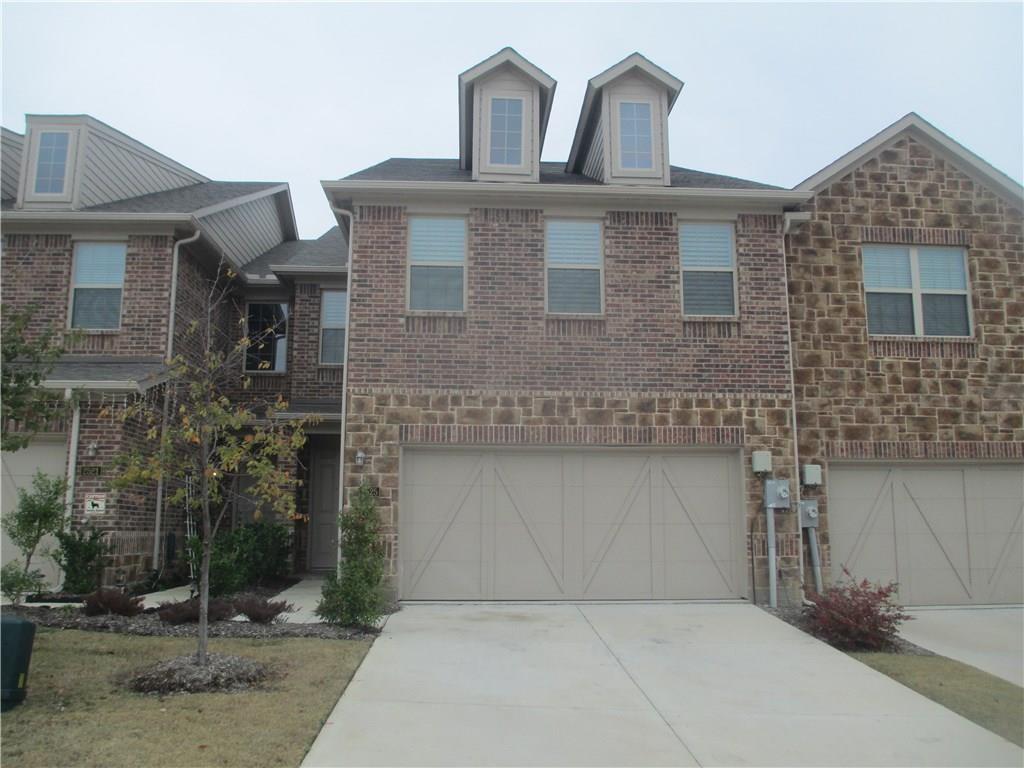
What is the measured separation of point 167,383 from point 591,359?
6.79m

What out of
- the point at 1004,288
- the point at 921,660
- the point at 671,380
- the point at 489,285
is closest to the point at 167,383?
the point at 489,285

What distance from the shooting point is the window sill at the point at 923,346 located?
13.3 m

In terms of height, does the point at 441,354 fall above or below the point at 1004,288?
below

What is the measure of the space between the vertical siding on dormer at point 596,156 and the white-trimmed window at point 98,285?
8.14 m

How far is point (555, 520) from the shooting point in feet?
40.7

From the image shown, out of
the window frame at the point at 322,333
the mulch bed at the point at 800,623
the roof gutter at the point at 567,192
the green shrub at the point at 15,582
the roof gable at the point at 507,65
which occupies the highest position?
the roof gable at the point at 507,65

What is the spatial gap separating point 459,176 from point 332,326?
4.96 meters

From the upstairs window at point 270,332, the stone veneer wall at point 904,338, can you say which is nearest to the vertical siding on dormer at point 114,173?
the upstairs window at point 270,332

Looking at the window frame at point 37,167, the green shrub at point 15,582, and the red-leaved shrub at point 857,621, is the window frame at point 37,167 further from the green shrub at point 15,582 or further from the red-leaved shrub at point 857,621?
the red-leaved shrub at point 857,621

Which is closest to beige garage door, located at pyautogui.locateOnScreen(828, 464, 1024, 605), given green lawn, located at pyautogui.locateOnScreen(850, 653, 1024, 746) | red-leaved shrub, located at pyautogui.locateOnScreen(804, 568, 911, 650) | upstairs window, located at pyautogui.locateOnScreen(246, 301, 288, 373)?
red-leaved shrub, located at pyautogui.locateOnScreen(804, 568, 911, 650)

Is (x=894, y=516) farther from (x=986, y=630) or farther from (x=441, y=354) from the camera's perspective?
(x=441, y=354)

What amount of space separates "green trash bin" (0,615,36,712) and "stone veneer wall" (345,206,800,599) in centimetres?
567

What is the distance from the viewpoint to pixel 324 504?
17.7 metres

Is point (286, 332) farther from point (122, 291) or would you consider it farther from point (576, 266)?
point (576, 266)
